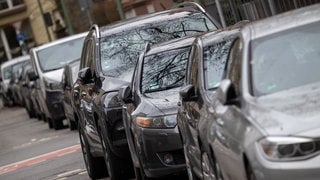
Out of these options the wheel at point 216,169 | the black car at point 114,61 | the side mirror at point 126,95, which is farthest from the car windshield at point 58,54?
the wheel at point 216,169

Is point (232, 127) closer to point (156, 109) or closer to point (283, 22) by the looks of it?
point (283, 22)

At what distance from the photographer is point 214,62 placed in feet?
34.0

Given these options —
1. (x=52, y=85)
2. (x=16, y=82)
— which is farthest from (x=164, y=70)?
(x=16, y=82)

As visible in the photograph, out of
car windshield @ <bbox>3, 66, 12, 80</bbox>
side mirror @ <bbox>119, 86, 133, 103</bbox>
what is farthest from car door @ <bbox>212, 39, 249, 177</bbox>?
car windshield @ <bbox>3, 66, 12, 80</bbox>

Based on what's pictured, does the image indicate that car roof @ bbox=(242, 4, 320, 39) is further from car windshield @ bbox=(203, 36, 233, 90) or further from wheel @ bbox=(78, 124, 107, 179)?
wheel @ bbox=(78, 124, 107, 179)

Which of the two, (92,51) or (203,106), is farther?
(92,51)

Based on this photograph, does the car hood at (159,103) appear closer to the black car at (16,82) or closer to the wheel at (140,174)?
the wheel at (140,174)

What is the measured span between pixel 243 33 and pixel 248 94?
2.94ft

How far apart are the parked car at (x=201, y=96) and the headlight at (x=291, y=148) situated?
6.27 feet

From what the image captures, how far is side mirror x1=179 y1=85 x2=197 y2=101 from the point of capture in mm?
9484

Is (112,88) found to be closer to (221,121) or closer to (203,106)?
(203,106)

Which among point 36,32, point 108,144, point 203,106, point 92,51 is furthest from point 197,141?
point 36,32

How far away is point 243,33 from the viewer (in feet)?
27.6

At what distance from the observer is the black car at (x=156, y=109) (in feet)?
36.8
